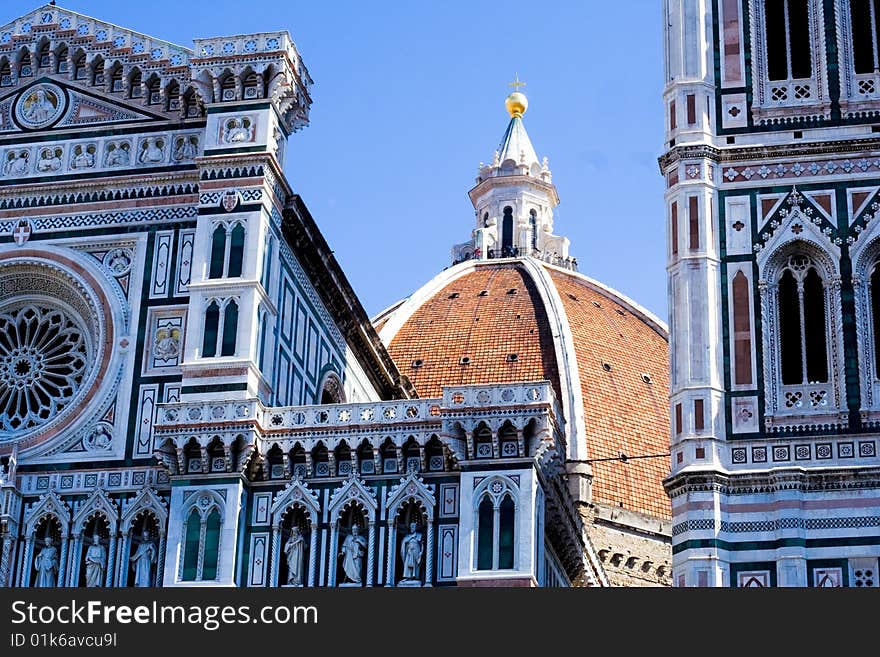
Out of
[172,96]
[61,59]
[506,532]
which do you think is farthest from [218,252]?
[506,532]

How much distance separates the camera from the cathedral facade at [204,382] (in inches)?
1192

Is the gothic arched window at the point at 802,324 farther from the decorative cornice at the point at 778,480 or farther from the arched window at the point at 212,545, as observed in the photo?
the arched window at the point at 212,545

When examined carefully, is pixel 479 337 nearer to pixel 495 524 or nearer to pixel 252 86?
pixel 252 86

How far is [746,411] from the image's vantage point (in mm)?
29484

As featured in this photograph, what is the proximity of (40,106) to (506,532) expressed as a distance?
10379 mm

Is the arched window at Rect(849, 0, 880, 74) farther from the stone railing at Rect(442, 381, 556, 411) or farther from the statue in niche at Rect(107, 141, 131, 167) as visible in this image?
the statue in niche at Rect(107, 141, 131, 167)

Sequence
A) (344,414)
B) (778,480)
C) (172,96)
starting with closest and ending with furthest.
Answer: (778,480) < (344,414) < (172,96)

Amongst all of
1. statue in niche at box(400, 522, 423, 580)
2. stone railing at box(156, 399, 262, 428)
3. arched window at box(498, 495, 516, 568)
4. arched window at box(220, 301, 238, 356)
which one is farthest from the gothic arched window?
arched window at box(220, 301, 238, 356)

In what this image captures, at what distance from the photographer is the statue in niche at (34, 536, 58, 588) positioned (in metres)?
30.8

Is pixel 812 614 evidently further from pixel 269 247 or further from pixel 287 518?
pixel 269 247

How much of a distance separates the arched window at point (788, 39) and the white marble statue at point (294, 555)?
9278 mm

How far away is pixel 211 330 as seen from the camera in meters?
31.7

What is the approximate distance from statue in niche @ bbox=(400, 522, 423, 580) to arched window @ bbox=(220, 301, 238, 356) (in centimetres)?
366

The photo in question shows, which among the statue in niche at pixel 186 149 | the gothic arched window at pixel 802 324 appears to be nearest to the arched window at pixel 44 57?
the statue in niche at pixel 186 149
